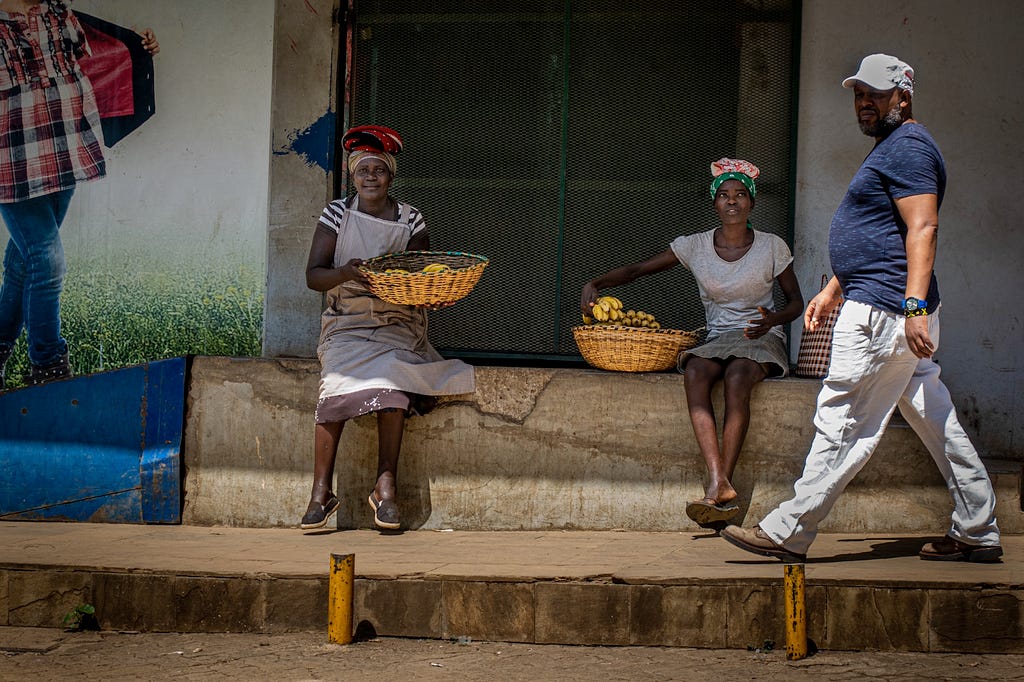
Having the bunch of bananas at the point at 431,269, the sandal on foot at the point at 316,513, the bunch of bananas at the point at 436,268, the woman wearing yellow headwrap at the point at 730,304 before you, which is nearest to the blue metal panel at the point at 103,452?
the sandal on foot at the point at 316,513

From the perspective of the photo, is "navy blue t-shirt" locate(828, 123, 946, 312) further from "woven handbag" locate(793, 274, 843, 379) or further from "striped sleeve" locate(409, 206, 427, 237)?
"striped sleeve" locate(409, 206, 427, 237)

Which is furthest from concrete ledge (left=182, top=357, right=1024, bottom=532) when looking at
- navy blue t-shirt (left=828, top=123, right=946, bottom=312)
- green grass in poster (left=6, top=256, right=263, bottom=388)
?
navy blue t-shirt (left=828, top=123, right=946, bottom=312)

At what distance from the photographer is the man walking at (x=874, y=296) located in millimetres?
4465

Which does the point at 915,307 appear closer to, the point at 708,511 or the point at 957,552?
the point at 957,552

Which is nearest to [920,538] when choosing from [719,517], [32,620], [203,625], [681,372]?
[719,517]

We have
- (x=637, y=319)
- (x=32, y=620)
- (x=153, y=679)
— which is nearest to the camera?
(x=153, y=679)

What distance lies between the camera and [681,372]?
596 cm

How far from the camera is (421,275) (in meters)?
5.39

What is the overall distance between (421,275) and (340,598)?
5.41 ft

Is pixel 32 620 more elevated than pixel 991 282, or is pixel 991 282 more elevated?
pixel 991 282

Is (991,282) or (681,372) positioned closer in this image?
(681,372)

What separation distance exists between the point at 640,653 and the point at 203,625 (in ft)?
5.73

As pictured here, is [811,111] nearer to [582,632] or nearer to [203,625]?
[582,632]

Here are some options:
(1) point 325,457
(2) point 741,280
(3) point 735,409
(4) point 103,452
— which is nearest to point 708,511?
(3) point 735,409
